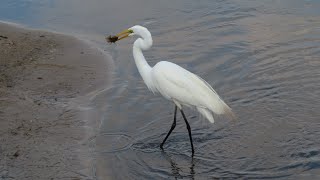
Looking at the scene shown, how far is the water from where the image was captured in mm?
6855

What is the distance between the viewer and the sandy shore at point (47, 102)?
6684 millimetres

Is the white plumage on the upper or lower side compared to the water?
upper

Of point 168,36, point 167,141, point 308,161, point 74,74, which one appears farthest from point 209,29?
point 308,161

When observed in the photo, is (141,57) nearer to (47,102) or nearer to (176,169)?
(176,169)

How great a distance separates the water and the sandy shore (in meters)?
0.29

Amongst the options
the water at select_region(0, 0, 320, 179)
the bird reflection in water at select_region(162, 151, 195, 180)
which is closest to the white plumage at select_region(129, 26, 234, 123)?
the water at select_region(0, 0, 320, 179)

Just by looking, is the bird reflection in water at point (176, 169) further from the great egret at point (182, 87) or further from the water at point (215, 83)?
the great egret at point (182, 87)

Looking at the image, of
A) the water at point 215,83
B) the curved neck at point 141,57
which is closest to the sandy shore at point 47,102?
the water at point 215,83

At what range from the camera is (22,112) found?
8062 mm

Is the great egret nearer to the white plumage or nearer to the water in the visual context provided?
the white plumage

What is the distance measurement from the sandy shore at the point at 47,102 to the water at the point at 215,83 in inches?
11.4

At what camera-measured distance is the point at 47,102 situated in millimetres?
8578

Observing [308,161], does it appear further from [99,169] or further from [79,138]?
[79,138]

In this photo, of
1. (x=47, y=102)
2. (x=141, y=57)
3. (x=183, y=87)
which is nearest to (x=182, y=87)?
(x=183, y=87)
